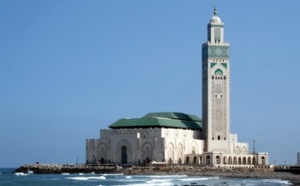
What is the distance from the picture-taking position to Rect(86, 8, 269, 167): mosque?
113950mm

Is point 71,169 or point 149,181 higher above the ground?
point 71,169

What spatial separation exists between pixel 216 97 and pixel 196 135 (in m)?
6.86

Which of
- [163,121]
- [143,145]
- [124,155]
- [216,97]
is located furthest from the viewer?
[216,97]

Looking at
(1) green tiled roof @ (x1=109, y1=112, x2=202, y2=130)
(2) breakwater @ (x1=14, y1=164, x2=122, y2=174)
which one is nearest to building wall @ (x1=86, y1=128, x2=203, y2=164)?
(1) green tiled roof @ (x1=109, y1=112, x2=202, y2=130)

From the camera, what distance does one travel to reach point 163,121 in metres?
117

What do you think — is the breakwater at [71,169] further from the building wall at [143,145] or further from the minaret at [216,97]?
the minaret at [216,97]

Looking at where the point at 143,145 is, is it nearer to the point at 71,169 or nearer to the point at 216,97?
the point at 71,169

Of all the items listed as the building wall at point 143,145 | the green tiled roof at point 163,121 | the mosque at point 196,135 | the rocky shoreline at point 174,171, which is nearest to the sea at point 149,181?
the rocky shoreline at point 174,171

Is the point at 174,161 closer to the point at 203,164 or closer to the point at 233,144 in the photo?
the point at 203,164

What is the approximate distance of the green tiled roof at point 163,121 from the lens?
4564 inches

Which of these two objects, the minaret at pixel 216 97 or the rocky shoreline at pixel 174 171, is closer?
the rocky shoreline at pixel 174 171

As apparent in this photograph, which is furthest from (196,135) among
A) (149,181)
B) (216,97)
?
(149,181)

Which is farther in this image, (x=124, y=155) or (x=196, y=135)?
(x=196, y=135)

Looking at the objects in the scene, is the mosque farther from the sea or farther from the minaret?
the sea
